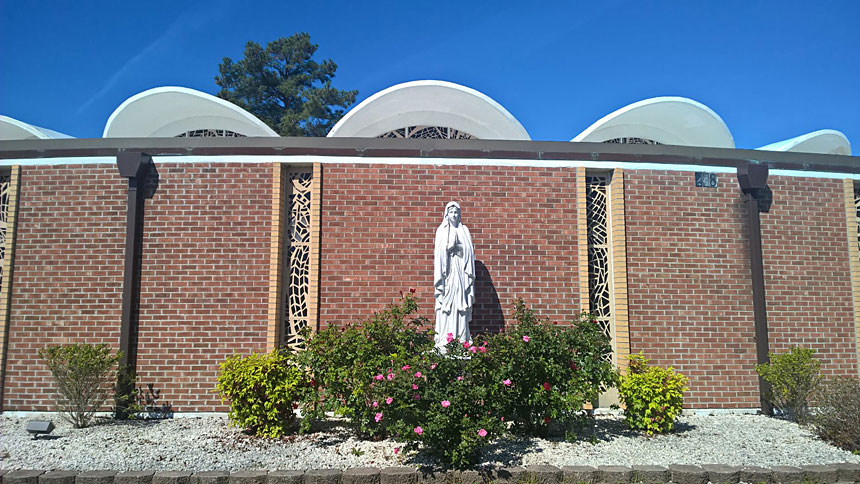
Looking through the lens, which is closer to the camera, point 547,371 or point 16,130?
point 547,371

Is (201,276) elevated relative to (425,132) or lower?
lower

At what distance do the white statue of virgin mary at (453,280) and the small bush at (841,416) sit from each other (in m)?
4.15

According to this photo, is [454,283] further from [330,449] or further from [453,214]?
[330,449]

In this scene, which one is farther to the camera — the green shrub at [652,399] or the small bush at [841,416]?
the green shrub at [652,399]

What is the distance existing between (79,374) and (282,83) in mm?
20256

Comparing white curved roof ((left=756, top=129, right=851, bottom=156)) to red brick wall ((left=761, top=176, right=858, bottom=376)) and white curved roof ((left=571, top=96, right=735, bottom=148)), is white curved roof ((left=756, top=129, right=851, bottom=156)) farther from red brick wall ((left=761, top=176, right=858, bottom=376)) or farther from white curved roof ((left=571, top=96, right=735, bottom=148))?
red brick wall ((left=761, top=176, right=858, bottom=376))

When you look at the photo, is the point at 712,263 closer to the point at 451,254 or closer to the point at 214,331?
the point at 451,254

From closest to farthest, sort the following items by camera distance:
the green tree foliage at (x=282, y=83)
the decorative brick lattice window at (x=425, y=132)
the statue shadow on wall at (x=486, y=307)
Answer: the statue shadow on wall at (x=486, y=307) < the decorative brick lattice window at (x=425, y=132) < the green tree foliage at (x=282, y=83)

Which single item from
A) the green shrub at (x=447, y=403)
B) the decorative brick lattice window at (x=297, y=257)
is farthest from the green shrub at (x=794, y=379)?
the decorative brick lattice window at (x=297, y=257)

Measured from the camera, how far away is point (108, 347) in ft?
23.6

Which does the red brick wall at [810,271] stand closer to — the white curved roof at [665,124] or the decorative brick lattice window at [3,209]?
the white curved roof at [665,124]

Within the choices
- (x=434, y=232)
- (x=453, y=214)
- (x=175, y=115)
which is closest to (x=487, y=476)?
(x=453, y=214)

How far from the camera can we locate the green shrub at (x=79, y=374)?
6.56 metres

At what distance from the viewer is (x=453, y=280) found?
669 cm
